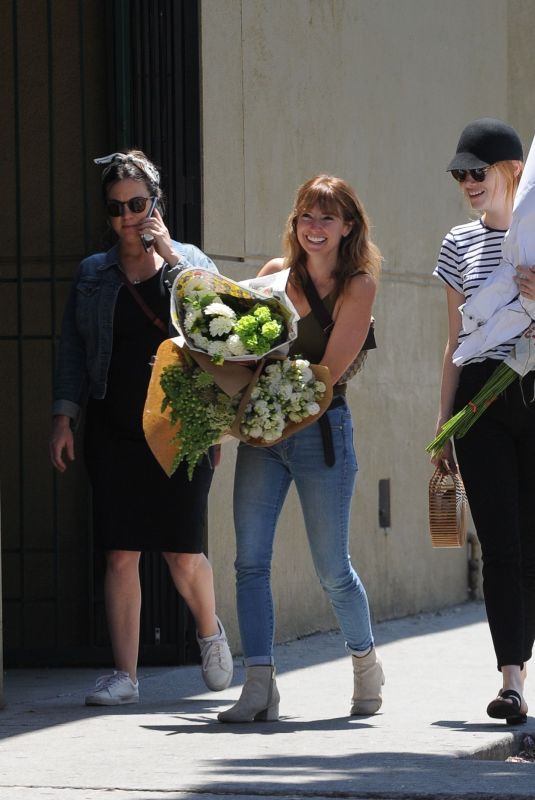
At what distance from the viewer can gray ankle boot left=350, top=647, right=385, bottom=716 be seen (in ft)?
21.3

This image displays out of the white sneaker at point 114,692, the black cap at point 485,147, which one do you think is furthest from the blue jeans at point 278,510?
the black cap at point 485,147

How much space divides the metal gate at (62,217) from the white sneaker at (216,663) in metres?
1.01

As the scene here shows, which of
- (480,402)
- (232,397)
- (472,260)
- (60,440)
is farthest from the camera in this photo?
(60,440)

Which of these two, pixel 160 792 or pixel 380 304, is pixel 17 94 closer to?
pixel 380 304

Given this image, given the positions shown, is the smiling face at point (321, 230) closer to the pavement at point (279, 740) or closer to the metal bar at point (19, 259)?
the pavement at point (279, 740)

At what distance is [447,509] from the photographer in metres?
6.44

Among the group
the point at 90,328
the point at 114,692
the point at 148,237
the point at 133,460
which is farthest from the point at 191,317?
the point at 114,692

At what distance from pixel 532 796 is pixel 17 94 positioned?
470 centimetres

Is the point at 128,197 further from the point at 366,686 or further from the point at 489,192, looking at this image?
the point at 366,686

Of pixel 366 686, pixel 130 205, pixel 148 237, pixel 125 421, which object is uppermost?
pixel 130 205

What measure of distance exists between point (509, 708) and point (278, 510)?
1068 millimetres

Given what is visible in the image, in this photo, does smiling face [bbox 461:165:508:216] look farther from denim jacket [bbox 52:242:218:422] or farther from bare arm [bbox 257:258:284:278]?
denim jacket [bbox 52:242:218:422]

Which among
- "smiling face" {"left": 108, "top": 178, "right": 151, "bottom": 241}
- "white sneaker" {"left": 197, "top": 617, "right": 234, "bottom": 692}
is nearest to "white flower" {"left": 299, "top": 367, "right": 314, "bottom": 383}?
"smiling face" {"left": 108, "top": 178, "right": 151, "bottom": 241}

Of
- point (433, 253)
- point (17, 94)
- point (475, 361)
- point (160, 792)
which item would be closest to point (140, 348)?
point (475, 361)
